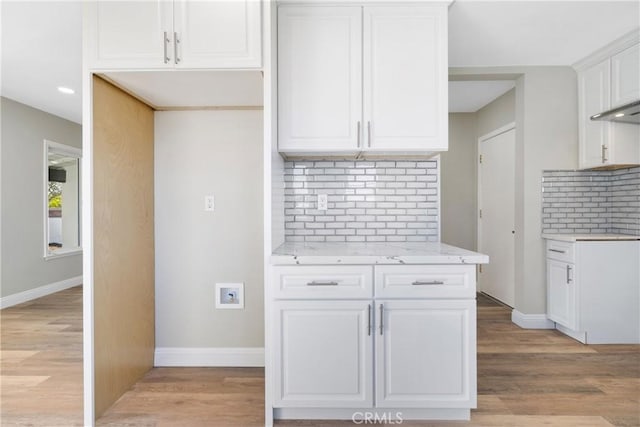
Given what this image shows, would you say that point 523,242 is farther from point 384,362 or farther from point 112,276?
point 112,276

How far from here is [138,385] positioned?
223 centimetres

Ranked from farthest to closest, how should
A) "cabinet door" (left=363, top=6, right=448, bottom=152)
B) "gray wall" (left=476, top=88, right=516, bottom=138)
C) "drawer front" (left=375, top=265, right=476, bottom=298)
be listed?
"gray wall" (left=476, top=88, right=516, bottom=138) → "cabinet door" (left=363, top=6, right=448, bottom=152) → "drawer front" (left=375, top=265, right=476, bottom=298)

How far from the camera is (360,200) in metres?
2.44

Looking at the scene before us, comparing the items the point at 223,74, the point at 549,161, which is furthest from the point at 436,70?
the point at 549,161

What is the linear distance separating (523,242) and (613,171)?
3.41ft

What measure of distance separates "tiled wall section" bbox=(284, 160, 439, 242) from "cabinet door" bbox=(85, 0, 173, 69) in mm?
1021

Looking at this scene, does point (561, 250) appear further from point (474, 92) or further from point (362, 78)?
point (362, 78)

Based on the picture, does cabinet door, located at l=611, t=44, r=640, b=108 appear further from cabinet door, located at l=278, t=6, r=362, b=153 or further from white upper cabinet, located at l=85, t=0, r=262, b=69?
white upper cabinet, located at l=85, t=0, r=262, b=69

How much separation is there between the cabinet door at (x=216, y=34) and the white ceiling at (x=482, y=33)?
0.72ft

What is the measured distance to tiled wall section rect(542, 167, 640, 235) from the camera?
3236mm

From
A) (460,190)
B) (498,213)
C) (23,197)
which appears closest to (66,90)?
(23,197)

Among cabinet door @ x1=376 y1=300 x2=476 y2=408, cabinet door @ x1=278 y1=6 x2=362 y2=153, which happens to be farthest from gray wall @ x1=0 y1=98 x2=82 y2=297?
cabinet door @ x1=376 y1=300 x2=476 y2=408

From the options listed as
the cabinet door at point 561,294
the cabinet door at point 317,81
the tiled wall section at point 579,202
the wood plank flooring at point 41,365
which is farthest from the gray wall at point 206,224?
the tiled wall section at point 579,202

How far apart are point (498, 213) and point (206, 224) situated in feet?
11.1
